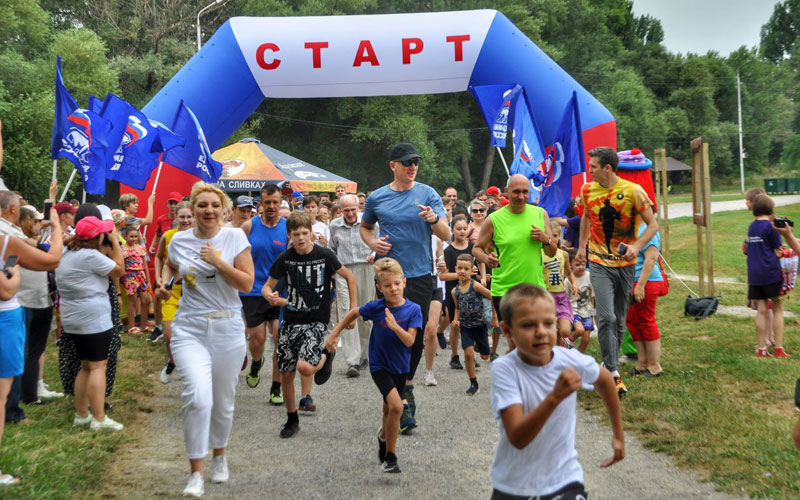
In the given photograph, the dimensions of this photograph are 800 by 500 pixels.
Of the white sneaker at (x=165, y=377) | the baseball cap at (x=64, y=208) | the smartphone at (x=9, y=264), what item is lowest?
the white sneaker at (x=165, y=377)

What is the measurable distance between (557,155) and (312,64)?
5.06 metres

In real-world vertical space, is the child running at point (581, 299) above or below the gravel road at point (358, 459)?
above

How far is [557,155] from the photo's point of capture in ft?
33.4

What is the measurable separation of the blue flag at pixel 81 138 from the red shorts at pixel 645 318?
644cm

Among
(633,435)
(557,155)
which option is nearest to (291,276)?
(633,435)

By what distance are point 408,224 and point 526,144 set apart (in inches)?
213

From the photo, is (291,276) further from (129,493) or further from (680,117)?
(680,117)

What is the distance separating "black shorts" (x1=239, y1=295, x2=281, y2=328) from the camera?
26.5 ft

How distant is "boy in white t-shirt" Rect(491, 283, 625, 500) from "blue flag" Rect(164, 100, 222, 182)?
9.73 metres

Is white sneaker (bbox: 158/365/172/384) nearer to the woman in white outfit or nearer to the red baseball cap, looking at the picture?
the red baseball cap

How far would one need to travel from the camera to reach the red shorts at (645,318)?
827 centimetres

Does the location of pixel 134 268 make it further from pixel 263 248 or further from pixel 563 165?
pixel 563 165

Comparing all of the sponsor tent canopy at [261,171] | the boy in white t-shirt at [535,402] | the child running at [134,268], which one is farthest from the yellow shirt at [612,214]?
the sponsor tent canopy at [261,171]

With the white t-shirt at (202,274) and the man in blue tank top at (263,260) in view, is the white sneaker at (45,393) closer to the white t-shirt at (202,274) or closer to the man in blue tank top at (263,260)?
the man in blue tank top at (263,260)
